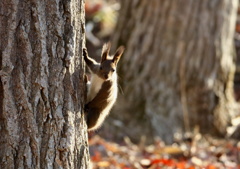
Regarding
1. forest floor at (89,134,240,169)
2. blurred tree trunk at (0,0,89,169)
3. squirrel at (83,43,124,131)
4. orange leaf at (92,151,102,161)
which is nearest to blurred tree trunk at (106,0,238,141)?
forest floor at (89,134,240,169)

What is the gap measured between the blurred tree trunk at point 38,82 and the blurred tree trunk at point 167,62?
3865mm

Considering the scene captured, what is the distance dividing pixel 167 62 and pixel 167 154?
1.52m

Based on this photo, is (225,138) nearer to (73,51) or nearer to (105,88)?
(105,88)

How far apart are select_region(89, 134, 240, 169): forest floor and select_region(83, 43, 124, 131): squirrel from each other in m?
1.53

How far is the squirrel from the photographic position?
3740mm

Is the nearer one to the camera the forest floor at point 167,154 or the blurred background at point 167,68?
the forest floor at point 167,154

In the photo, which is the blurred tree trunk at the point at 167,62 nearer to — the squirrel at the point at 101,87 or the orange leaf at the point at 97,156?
the orange leaf at the point at 97,156

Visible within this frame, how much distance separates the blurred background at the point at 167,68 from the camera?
706 centimetres

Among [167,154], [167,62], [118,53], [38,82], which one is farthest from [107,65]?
[167,62]

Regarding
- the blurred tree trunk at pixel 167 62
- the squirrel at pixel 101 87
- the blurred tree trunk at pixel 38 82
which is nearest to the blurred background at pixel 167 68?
the blurred tree trunk at pixel 167 62

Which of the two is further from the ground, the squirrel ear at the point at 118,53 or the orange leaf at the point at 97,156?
the squirrel ear at the point at 118,53

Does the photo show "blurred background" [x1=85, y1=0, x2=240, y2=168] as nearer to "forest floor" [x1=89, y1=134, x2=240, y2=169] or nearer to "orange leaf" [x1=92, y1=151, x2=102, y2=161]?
"forest floor" [x1=89, y1=134, x2=240, y2=169]

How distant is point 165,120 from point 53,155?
163 inches

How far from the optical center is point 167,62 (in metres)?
7.11
